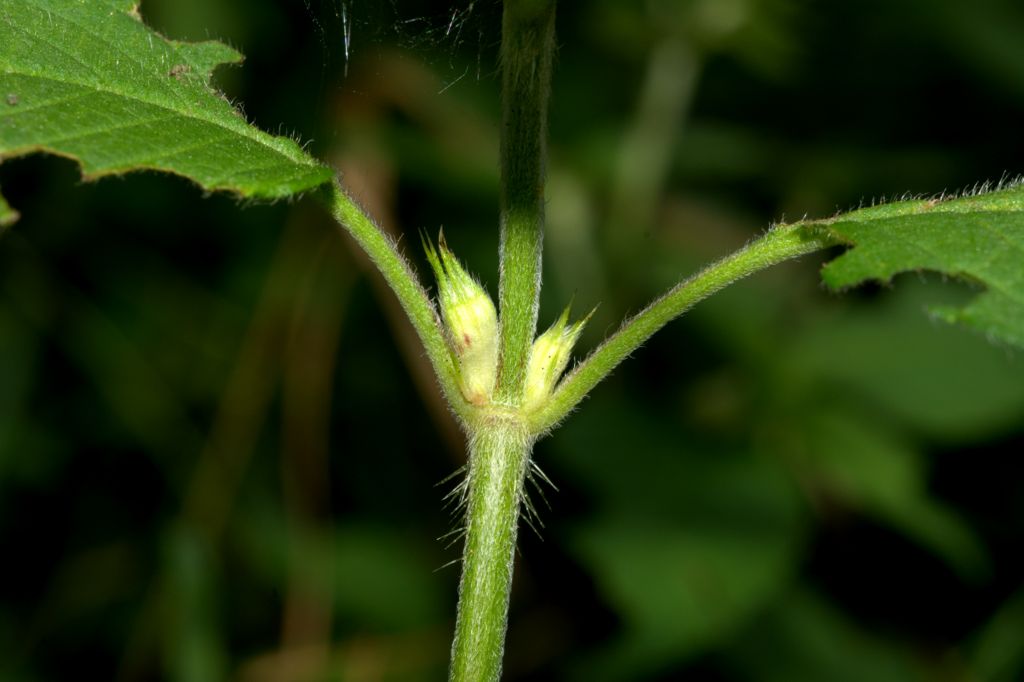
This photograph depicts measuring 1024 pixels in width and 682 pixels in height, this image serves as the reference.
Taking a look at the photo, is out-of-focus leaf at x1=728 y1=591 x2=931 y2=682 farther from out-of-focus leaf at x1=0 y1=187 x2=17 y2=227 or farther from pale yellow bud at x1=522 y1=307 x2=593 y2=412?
out-of-focus leaf at x1=0 y1=187 x2=17 y2=227

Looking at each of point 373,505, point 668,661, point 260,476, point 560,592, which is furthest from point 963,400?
point 260,476

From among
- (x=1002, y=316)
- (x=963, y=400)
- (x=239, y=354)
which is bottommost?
(x=1002, y=316)

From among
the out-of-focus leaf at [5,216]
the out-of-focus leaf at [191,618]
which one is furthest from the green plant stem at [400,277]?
the out-of-focus leaf at [191,618]

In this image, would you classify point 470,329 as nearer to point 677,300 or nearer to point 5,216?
point 677,300

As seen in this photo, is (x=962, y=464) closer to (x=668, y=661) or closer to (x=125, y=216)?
(x=668, y=661)

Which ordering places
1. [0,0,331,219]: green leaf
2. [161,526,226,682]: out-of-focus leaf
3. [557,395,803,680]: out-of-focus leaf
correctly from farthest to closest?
[161,526,226,682]: out-of-focus leaf < [557,395,803,680]: out-of-focus leaf < [0,0,331,219]: green leaf

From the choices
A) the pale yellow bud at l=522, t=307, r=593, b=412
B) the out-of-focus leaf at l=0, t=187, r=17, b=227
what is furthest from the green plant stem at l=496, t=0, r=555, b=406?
the out-of-focus leaf at l=0, t=187, r=17, b=227

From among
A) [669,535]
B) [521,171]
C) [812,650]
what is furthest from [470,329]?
[812,650]
